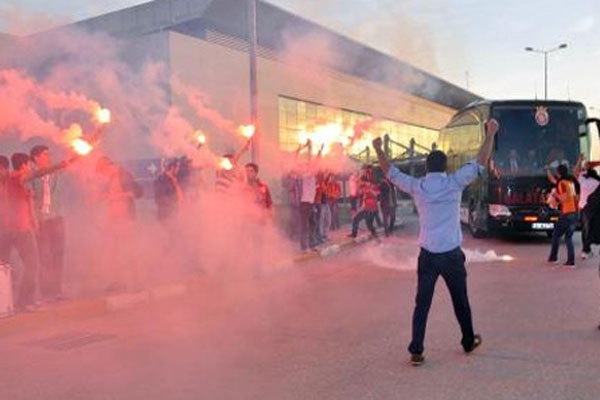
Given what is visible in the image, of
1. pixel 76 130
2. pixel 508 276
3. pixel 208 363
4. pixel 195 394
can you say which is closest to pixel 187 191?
pixel 76 130

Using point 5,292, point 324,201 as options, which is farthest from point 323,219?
point 5,292

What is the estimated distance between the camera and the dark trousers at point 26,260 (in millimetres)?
7051

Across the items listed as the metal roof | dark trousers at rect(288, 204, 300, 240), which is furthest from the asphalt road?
the metal roof

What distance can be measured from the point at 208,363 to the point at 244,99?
16363 mm

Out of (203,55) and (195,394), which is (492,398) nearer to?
(195,394)

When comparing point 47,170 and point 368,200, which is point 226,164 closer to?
point 47,170

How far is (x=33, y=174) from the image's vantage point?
7023mm

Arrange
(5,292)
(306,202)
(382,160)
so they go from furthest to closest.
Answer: (306,202), (5,292), (382,160)

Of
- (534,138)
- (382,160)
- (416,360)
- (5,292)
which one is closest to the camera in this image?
(416,360)

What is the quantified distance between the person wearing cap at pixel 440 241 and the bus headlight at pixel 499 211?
29.6ft

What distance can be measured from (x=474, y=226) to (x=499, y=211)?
1462mm

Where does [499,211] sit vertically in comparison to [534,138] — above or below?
below

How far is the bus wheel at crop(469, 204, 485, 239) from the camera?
50.0 feet

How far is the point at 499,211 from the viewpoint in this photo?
46.0ft
